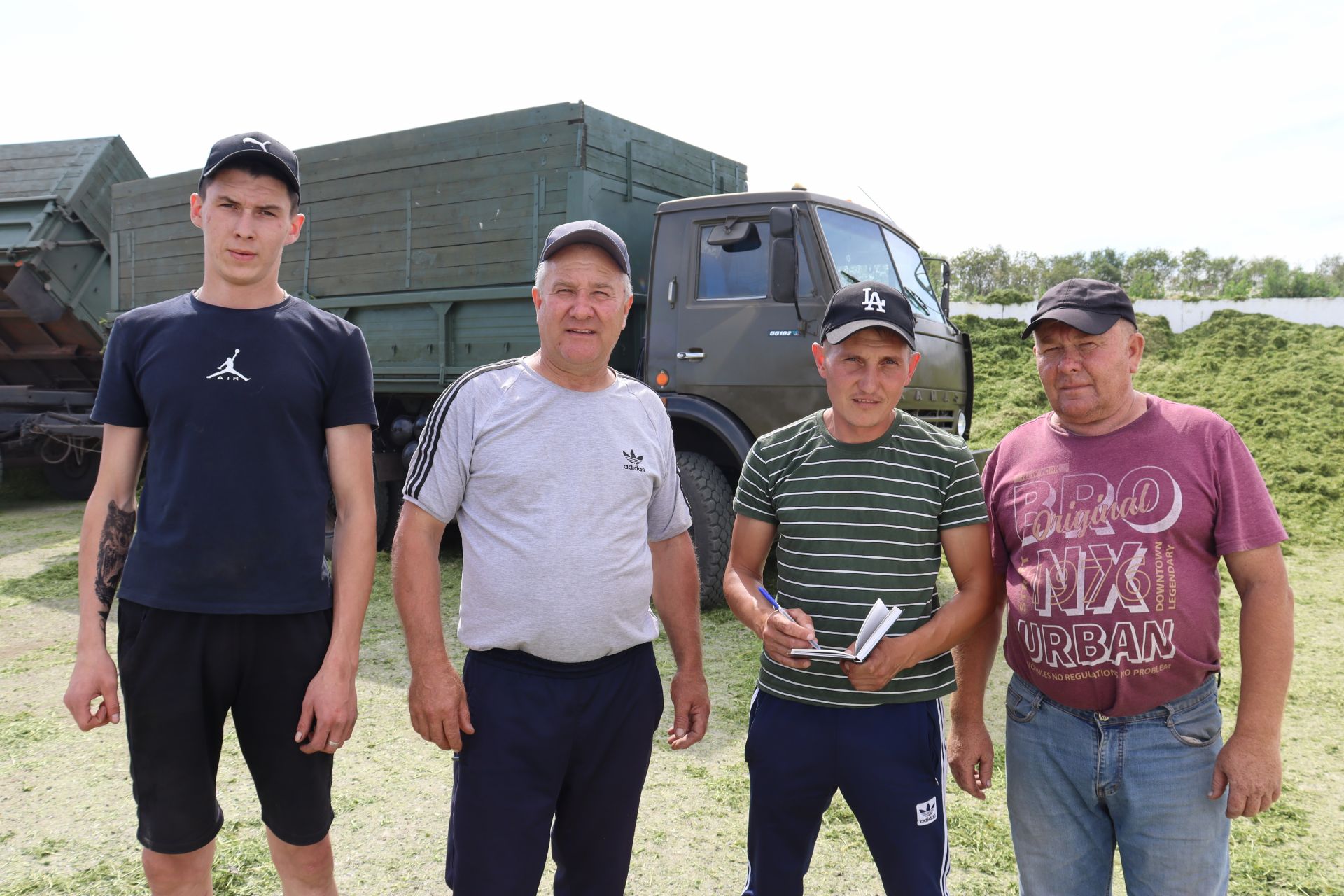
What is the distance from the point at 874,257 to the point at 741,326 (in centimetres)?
100

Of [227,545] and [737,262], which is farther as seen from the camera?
[737,262]

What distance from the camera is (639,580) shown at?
1.89m

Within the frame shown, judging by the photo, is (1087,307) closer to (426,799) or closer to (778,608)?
(778,608)

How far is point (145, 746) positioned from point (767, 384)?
378 cm

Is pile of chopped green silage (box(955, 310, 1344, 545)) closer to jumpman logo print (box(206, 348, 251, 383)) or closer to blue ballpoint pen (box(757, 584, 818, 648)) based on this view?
blue ballpoint pen (box(757, 584, 818, 648))

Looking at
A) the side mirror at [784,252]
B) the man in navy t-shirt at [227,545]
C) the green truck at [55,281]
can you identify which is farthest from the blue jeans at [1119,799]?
the green truck at [55,281]

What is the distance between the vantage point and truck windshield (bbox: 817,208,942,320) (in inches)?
200

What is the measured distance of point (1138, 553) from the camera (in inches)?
67.0

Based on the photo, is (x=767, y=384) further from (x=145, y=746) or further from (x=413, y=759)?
(x=145, y=746)

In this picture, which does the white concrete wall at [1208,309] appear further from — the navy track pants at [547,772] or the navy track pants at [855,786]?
the navy track pants at [547,772]

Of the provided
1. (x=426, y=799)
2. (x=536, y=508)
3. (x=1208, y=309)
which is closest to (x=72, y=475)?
(x=426, y=799)

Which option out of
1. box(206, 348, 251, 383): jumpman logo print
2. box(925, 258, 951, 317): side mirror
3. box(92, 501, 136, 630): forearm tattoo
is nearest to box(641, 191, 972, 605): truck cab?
box(925, 258, 951, 317): side mirror

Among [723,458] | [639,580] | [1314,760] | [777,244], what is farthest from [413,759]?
[1314,760]

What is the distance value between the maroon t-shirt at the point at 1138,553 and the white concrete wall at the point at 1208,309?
12.7 metres
